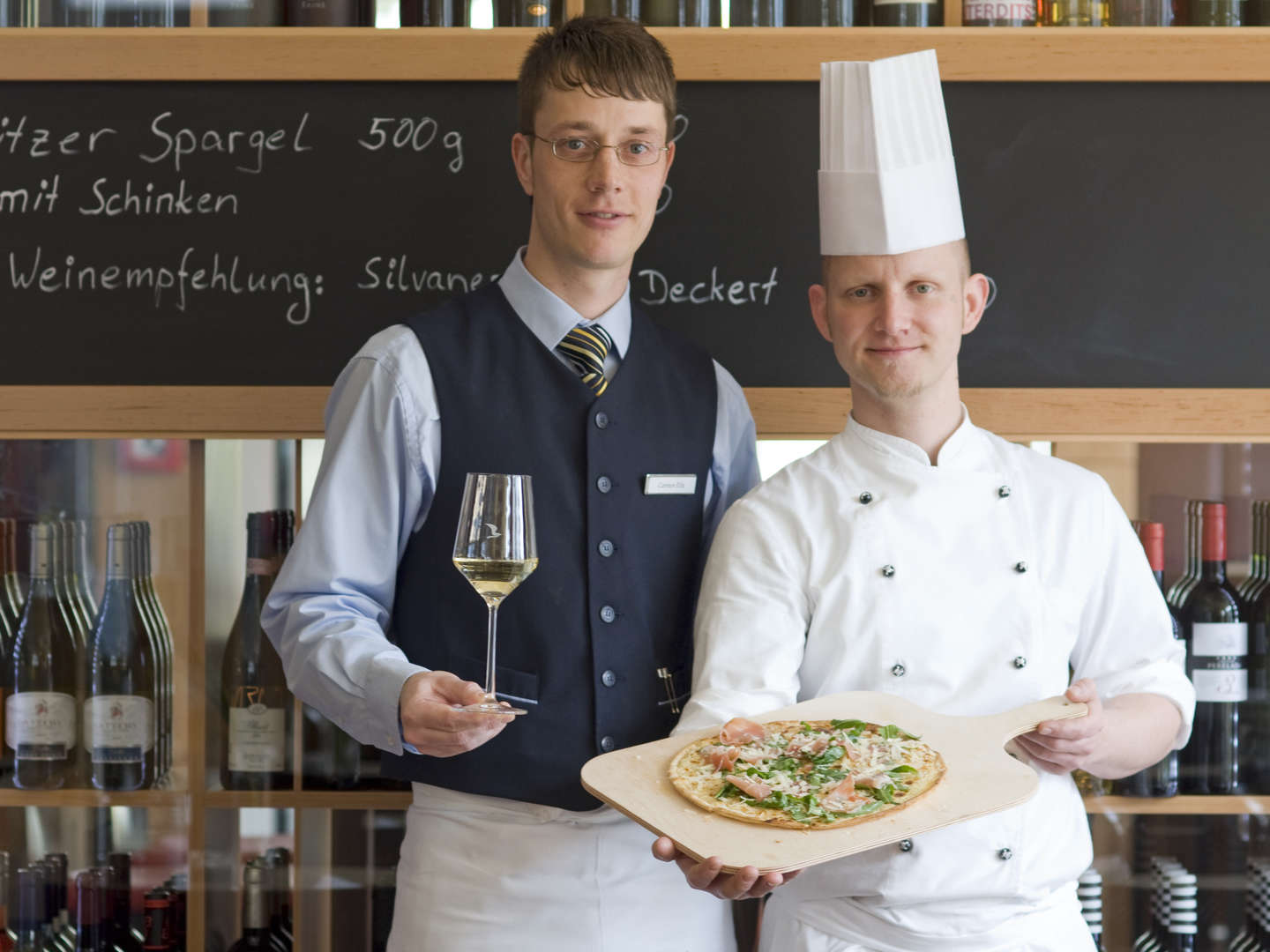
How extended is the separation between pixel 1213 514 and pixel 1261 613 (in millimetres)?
199

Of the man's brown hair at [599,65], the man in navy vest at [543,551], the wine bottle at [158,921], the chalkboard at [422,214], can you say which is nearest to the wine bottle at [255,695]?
the wine bottle at [158,921]

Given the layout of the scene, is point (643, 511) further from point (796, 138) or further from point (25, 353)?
point (25, 353)

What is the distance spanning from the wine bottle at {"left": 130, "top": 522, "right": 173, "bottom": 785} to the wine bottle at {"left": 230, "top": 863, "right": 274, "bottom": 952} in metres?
0.24

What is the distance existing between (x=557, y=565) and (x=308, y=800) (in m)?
0.75

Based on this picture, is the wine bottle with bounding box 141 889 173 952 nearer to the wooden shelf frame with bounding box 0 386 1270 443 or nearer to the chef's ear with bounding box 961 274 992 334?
the wooden shelf frame with bounding box 0 386 1270 443

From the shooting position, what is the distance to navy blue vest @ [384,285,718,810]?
154 centimetres

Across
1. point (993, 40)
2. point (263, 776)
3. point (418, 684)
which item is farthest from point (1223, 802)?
point (263, 776)

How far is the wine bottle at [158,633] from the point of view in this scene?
2068mm

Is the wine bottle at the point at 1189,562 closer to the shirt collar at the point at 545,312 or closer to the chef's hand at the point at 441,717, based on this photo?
the shirt collar at the point at 545,312

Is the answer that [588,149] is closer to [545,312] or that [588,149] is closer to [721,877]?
[545,312]

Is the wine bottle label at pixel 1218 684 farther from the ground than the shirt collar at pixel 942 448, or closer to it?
closer to it

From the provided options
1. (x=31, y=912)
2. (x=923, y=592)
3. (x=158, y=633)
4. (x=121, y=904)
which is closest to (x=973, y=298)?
(x=923, y=592)

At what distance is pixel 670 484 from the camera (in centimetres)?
164

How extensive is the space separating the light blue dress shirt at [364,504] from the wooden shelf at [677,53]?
490 millimetres
